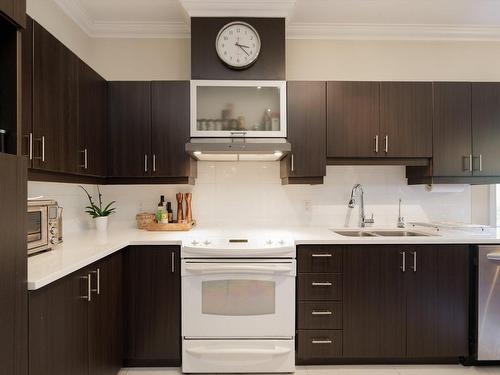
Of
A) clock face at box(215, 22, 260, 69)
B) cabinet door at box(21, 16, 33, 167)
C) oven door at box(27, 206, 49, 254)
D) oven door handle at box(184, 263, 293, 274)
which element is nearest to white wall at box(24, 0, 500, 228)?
clock face at box(215, 22, 260, 69)

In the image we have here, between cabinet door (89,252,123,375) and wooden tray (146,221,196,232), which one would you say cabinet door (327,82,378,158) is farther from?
cabinet door (89,252,123,375)

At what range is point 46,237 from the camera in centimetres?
178

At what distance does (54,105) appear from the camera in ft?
5.70

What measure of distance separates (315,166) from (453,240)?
1.09m

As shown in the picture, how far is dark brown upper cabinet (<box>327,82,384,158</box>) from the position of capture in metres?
2.50

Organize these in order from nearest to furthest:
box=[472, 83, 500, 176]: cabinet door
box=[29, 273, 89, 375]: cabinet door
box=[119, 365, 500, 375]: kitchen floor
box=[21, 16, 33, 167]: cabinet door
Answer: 1. box=[29, 273, 89, 375]: cabinet door
2. box=[21, 16, 33, 167]: cabinet door
3. box=[119, 365, 500, 375]: kitchen floor
4. box=[472, 83, 500, 176]: cabinet door

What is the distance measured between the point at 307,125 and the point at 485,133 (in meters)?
1.42

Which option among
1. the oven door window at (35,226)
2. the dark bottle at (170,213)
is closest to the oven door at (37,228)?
the oven door window at (35,226)

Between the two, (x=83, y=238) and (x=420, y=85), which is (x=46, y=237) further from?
(x=420, y=85)

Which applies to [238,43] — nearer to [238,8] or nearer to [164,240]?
[238,8]

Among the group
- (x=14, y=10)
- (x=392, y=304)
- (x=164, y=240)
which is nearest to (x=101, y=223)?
(x=164, y=240)

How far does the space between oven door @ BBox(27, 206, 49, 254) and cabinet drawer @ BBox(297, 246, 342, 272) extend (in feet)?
5.11

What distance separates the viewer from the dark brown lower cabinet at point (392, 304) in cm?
220

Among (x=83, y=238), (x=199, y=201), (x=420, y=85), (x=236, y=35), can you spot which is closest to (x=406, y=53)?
(x=420, y=85)
